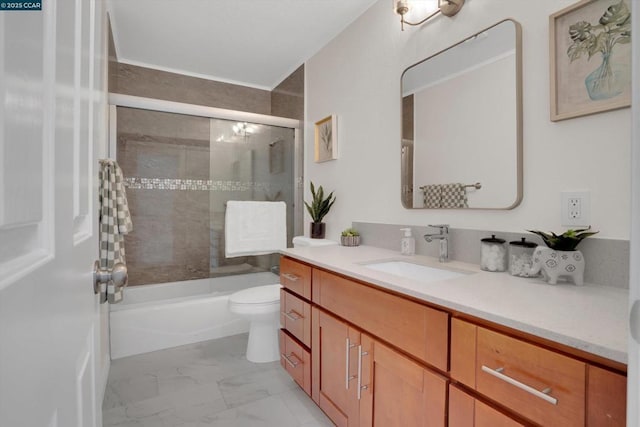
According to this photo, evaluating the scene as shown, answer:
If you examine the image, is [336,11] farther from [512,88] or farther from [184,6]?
[512,88]

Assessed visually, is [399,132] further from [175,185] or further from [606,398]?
[175,185]

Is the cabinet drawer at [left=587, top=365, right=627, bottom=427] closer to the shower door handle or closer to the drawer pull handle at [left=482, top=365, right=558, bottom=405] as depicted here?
the drawer pull handle at [left=482, top=365, right=558, bottom=405]

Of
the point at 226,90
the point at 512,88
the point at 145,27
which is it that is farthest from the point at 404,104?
the point at 226,90

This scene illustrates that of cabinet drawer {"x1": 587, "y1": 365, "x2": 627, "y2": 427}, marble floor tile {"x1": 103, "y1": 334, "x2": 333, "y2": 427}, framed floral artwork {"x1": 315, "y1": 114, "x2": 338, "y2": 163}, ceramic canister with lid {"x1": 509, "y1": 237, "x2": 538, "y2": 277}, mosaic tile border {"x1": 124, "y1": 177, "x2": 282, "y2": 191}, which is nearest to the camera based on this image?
cabinet drawer {"x1": 587, "y1": 365, "x2": 627, "y2": 427}

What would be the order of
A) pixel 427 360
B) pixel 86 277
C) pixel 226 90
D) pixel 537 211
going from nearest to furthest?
pixel 86 277 < pixel 427 360 < pixel 537 211 < pixel 226 90

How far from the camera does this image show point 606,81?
3.50 ft

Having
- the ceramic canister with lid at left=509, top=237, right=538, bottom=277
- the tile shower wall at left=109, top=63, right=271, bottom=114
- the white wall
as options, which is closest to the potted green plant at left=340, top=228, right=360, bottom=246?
the white wall

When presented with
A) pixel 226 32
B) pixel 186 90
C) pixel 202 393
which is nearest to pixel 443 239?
pixel 202 393

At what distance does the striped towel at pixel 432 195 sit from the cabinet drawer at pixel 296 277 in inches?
28.8

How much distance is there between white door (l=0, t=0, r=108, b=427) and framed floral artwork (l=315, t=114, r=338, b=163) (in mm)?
1947

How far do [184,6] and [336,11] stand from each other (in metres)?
1.03

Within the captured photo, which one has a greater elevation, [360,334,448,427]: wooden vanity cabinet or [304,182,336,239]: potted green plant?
[304,182,336,239]: potted green plant

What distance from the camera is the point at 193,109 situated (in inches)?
107

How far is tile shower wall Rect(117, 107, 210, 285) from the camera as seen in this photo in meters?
2.92
